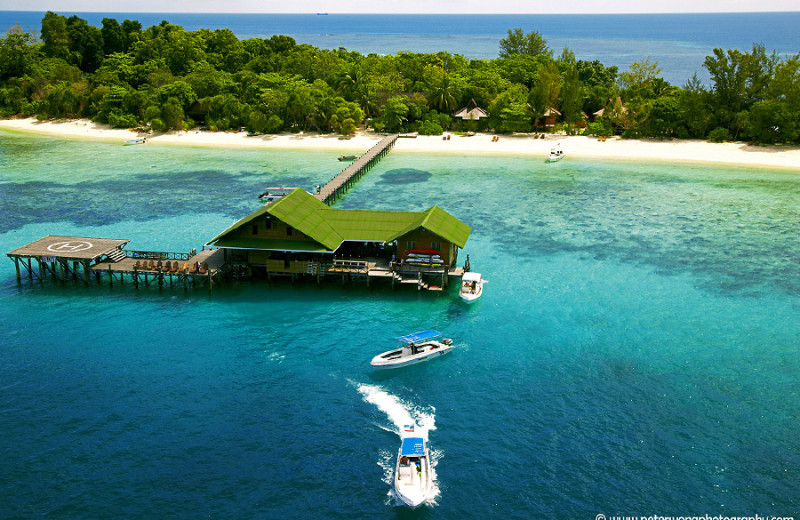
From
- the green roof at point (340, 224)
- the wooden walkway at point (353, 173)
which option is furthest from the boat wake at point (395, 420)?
the wooden walkway at point (353, 173)

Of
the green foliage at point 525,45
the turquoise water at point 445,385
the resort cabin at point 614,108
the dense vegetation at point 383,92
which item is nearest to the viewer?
the turquoise water at point 445,385

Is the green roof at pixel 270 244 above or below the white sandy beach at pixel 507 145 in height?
below

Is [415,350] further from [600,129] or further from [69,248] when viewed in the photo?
[600,129]

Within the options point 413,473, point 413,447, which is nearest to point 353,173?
point 413,447

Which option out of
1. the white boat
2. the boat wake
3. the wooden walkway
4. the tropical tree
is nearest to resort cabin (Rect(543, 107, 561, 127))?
the tropical tree

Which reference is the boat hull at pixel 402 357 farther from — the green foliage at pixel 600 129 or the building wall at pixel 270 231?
the green foliage at pixel 600 129

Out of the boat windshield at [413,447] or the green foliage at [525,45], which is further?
the green foliage at [525,45]
